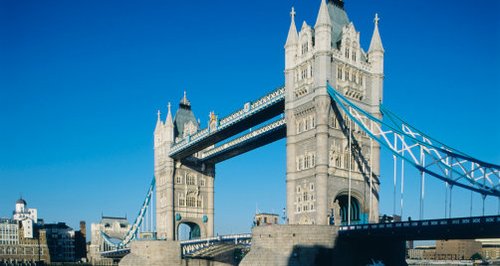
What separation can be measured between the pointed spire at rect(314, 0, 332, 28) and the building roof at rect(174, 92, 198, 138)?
149 ft

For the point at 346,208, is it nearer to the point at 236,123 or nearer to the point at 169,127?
the point at 236,123

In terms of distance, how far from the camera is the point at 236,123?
7988 cm

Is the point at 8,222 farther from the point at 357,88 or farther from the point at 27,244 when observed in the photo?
the point at 357,88

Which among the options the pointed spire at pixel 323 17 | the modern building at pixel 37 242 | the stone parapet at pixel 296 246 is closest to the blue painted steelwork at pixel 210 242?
the stone parapet at pixel 296 246

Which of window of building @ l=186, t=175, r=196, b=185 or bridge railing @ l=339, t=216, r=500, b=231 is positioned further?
window of building @ l=186, t=175, r=196, b=185

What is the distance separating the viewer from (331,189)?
61031mm

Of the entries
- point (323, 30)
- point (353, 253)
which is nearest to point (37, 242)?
point (353, 253)

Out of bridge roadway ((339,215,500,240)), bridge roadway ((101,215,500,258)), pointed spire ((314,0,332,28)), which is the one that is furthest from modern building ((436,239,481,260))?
bridge roadway ((339,215,500,240))

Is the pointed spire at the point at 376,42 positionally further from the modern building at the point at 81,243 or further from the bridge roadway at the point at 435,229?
the modern building at the point at 81,243

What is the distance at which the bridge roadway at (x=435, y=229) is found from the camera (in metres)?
43.8

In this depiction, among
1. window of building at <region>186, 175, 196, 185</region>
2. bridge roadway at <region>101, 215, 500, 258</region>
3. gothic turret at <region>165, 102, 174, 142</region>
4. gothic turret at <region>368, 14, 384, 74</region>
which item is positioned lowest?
bridge roadway at <region>101, 215, 500, 258</region>

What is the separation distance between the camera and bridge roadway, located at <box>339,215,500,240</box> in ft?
144

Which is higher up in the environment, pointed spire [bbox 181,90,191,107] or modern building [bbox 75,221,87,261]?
pointed spire [bbox 181,90,191,107]

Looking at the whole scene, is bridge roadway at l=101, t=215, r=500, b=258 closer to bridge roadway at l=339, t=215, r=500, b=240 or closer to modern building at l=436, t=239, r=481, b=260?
bridge roadway at l=339, t=215, r=500, b=240
